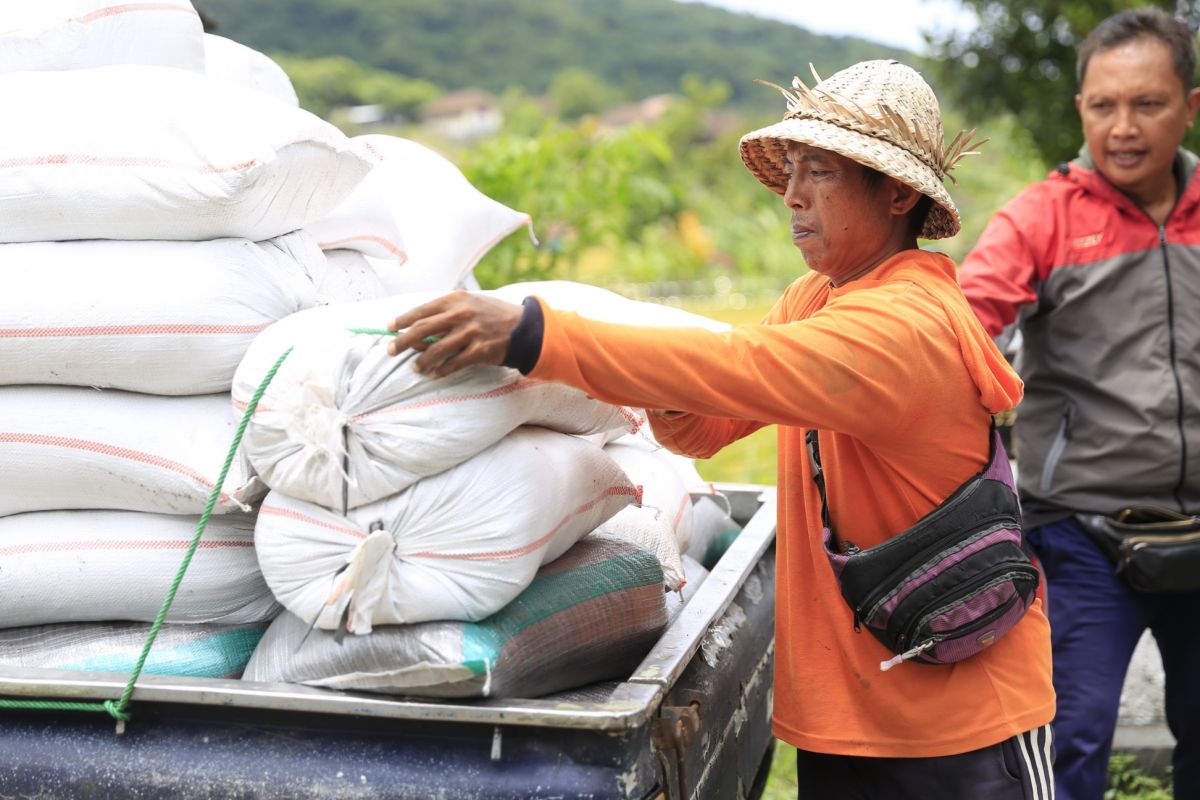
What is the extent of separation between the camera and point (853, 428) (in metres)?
1.78

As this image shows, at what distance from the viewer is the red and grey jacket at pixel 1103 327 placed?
281cm

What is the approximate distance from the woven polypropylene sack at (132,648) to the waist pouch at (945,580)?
3.08ft

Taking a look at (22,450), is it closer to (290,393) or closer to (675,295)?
(290,393)

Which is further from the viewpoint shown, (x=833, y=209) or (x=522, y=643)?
(x=833, y=209)

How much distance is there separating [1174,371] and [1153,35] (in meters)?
0.75

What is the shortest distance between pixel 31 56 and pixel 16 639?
1047 millimetres

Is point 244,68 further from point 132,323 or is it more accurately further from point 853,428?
point 853,428

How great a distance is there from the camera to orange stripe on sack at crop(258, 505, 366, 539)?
5.76ft

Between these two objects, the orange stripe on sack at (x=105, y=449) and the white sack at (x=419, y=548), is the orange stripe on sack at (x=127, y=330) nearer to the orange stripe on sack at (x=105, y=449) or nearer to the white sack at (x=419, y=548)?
the orange stripe on sack at (x=105, y=449)

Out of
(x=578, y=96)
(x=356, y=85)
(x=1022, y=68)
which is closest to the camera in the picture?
(x=1022, y=68)

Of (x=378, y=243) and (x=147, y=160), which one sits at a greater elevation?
(x=147, y=160)

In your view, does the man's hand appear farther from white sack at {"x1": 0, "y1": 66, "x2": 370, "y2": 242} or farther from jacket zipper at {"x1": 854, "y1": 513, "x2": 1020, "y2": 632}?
jacket zipper at {"x1": 854, "y1": 513, "x2": 1020, "y2": 632}

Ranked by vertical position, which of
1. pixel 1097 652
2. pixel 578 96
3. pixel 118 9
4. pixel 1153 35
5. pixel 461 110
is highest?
pixel 1153 35

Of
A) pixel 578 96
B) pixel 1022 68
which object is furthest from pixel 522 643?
pixel 578 96
